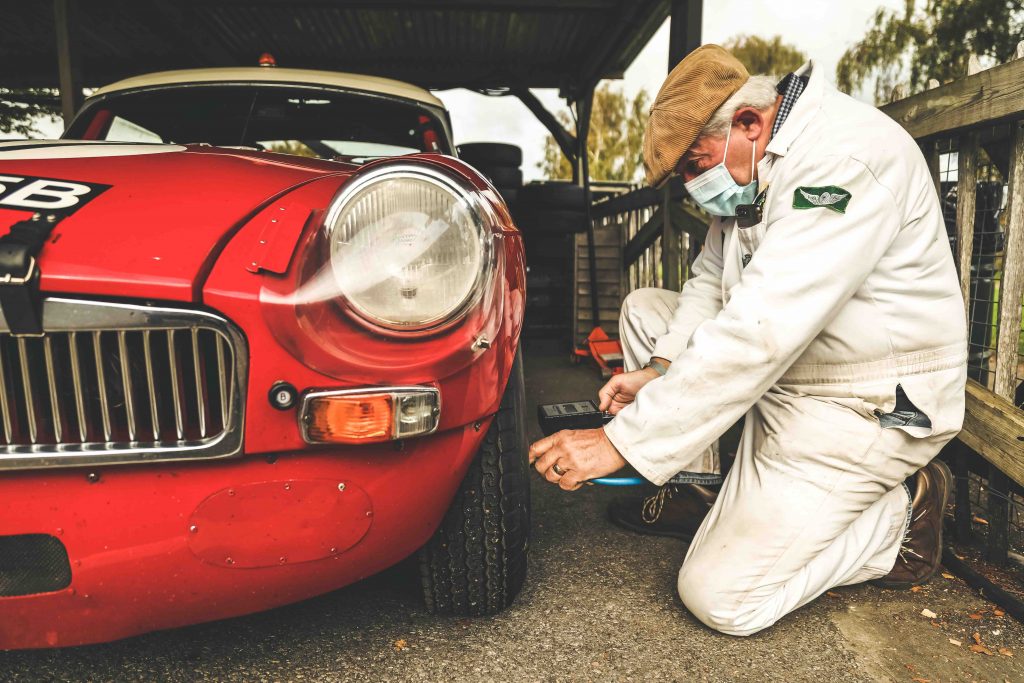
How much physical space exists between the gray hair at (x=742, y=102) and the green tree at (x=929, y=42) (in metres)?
14.4

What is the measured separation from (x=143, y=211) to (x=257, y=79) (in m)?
1.57

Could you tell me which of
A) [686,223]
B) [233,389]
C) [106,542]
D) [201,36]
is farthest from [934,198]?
[201,36]

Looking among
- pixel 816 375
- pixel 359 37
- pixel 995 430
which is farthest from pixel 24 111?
pixel 995 430

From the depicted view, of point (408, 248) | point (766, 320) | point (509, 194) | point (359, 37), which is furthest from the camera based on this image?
point (359, 37)

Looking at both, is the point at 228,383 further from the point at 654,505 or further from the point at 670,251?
the point at 670,251

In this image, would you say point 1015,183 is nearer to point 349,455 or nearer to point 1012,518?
point 1012,518

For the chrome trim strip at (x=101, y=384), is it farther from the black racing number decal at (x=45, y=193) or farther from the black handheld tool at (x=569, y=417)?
the black handheld tool at (x=569, y=417)

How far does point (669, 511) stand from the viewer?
212cm

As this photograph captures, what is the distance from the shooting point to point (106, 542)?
1049mm

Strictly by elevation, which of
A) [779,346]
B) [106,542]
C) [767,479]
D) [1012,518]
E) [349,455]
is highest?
[779,346]

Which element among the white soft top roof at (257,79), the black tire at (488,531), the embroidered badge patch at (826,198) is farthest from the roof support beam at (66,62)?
Result: the embroidered badge patch at (826,198)

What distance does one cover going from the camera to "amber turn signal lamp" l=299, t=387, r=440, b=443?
1.04 m

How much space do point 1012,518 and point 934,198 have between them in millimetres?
952

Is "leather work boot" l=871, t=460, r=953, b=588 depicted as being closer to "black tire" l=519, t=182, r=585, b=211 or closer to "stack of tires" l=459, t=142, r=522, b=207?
"stack of tires" l=459, t=142, r=522, b=207
